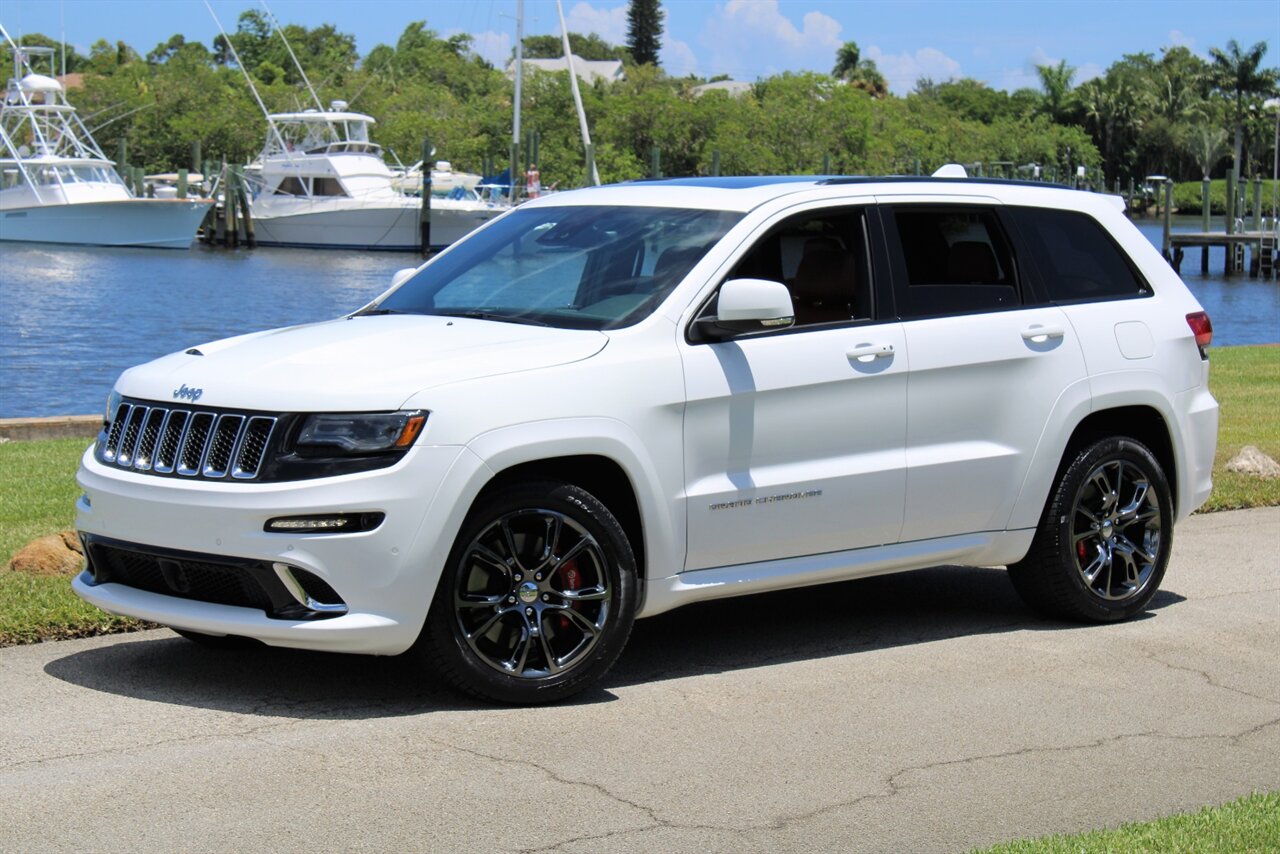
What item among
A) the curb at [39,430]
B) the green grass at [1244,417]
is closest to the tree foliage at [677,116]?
the green grass at [1244,417]

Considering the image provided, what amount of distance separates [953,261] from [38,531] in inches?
200

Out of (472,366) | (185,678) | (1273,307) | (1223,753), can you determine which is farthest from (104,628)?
(1273,307)

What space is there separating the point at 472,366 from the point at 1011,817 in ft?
7.54

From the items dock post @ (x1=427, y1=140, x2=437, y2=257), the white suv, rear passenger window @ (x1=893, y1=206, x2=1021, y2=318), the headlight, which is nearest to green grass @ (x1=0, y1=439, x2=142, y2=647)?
the white suv

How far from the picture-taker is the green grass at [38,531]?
7.31 m

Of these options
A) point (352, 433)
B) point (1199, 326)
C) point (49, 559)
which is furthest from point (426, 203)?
point (352, 433)

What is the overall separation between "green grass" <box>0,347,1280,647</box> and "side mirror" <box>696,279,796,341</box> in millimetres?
2741

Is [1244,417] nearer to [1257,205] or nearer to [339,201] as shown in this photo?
[339,201]

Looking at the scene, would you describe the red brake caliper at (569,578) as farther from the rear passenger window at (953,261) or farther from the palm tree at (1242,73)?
the palm tree at (1242,73)

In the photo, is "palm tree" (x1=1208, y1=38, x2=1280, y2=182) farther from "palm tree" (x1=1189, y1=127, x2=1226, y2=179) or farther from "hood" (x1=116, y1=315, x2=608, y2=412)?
"hood" (x1=116, y1=315, x2=608, y2=412)

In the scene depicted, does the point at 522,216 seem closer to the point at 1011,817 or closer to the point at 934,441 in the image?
the point at 934,441

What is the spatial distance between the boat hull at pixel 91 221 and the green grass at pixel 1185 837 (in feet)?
232

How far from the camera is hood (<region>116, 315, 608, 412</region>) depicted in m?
5.95

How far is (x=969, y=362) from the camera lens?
7379 mm
